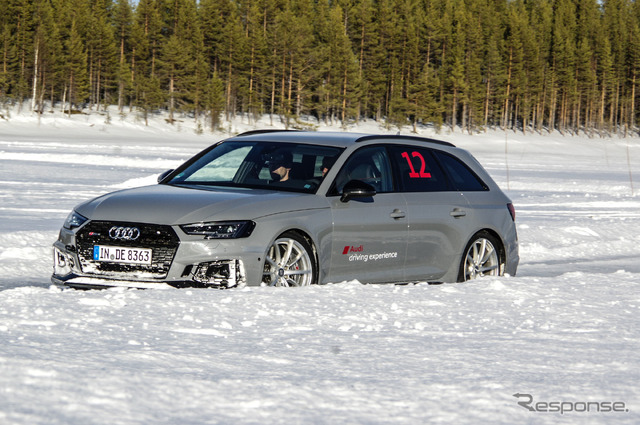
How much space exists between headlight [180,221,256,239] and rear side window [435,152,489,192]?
2.36 metres

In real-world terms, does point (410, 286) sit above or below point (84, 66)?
below

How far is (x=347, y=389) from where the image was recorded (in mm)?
4293

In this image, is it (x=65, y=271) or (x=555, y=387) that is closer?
(x=555, y=387)

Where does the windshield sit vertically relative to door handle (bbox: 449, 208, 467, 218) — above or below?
above

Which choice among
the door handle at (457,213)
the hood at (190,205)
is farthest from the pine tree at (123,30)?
the hood at (190,205)

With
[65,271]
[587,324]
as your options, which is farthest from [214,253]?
[587,324]

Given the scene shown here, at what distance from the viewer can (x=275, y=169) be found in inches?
308

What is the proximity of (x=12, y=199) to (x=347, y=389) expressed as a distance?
13.8m

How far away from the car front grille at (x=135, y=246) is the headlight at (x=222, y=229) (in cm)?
13

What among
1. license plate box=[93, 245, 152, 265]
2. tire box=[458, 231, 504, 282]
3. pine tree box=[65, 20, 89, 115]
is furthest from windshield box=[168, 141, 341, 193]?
pine tree box=[65, 20, 89, 115]

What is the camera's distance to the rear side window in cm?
862

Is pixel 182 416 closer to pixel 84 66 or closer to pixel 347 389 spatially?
pixel 347 389

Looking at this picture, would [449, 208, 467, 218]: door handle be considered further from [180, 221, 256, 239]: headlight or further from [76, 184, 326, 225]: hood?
[180, 221, 256, 239]: headlight

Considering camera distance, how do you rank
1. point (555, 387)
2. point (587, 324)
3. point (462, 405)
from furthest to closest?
point (587, 324), point (555, 387), point (462, 405)
